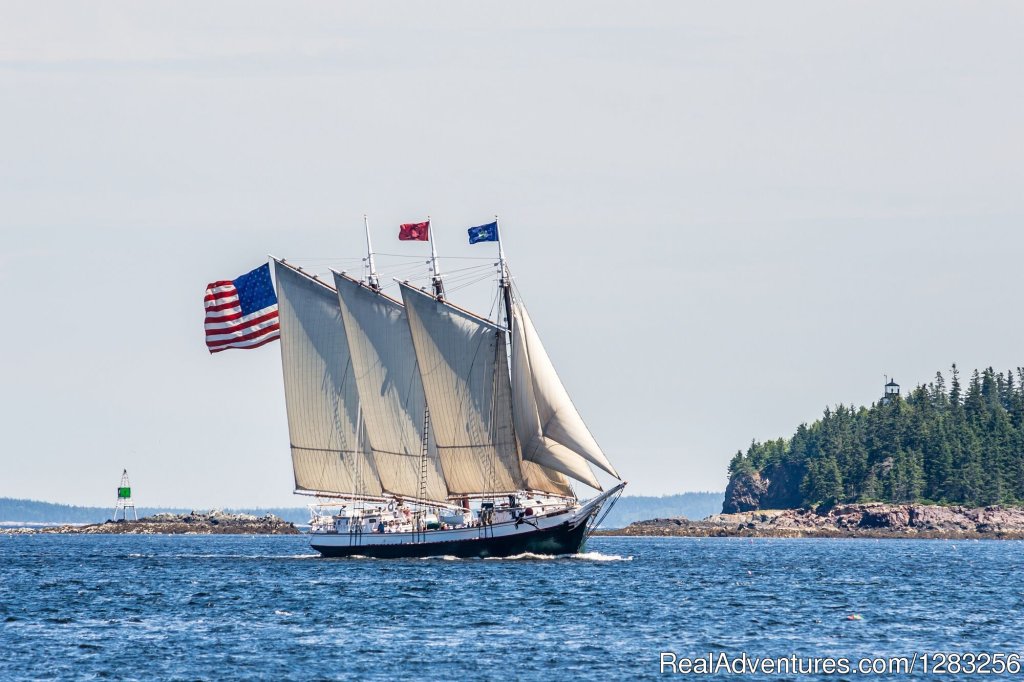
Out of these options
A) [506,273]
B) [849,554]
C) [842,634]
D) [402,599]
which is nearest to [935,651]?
[842,634]

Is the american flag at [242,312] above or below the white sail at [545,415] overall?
above

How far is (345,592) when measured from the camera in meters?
89.3

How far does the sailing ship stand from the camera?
4358 inches

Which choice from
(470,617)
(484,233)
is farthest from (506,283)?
(470,617)

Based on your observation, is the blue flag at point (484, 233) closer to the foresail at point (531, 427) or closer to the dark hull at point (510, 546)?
the foresail at point (531, 427)

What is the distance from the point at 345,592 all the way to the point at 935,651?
3585 centimetres

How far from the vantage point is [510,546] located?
11481 cm

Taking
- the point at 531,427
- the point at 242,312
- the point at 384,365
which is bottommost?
the point at 531,427

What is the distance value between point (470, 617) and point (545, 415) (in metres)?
34.8

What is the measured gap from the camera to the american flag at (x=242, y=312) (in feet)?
369

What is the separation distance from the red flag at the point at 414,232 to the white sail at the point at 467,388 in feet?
12.9

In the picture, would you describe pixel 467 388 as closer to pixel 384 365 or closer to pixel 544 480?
pixel 384 365

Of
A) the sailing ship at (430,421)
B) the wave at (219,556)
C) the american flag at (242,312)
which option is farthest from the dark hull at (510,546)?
the american flag at (242,312)

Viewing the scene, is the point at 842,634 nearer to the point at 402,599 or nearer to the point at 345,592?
A: the point at 402,599
